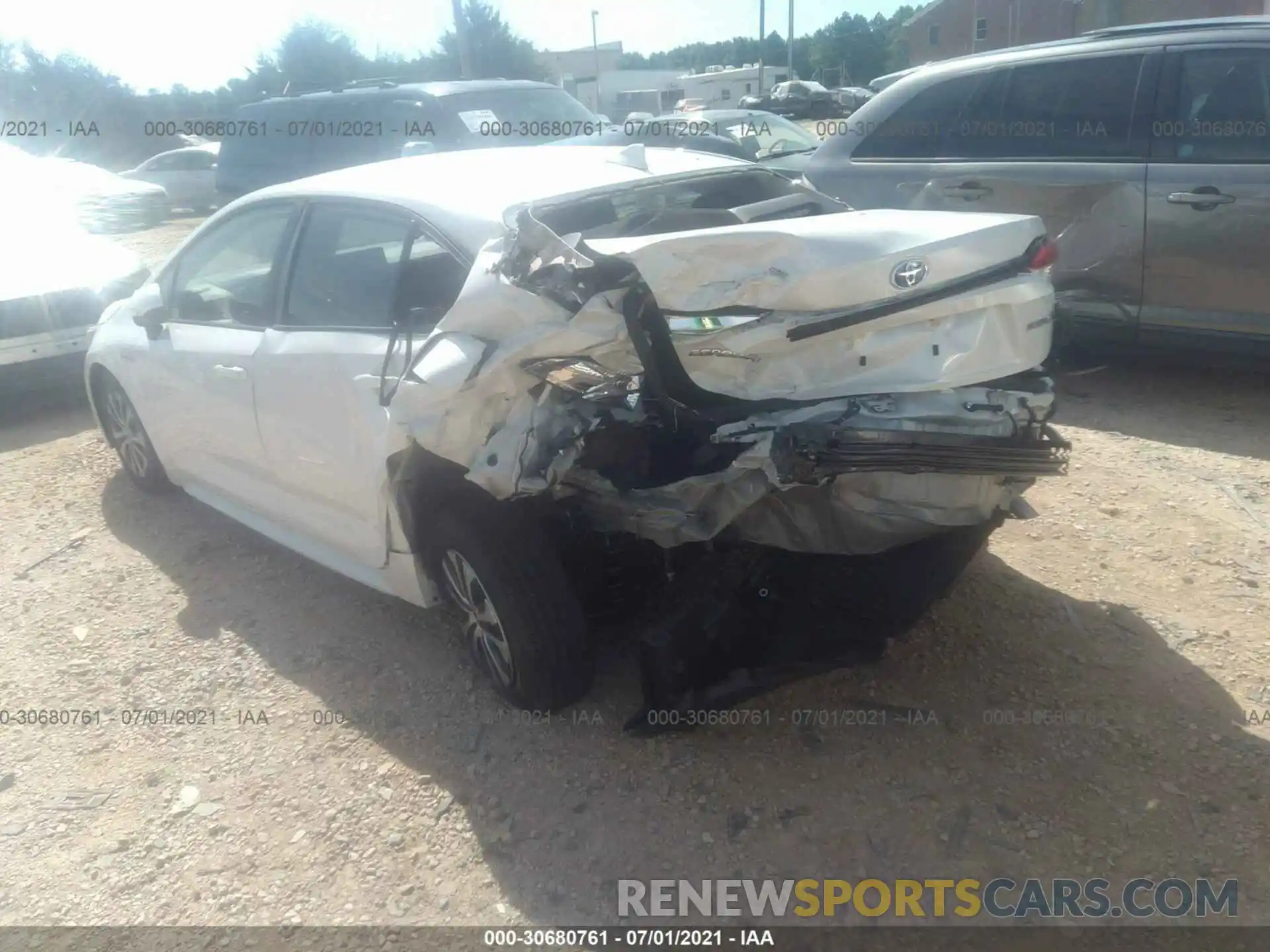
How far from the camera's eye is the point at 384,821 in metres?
2.79

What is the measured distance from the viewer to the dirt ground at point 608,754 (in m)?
2.53

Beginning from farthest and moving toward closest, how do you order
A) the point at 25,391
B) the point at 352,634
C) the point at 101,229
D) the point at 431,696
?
the point at 101,229 → the point at 25,391 → the point at 352,634 → the point at 431,696

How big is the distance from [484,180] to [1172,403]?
12.7 feet

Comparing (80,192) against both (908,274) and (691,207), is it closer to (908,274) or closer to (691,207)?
(691,207)

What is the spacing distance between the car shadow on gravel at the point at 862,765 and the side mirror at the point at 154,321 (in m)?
1.53

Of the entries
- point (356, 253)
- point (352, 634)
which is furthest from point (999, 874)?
point (356, 253)

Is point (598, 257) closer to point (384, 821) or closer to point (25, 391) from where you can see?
point (384, 821)

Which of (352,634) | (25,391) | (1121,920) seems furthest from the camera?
(25,391)

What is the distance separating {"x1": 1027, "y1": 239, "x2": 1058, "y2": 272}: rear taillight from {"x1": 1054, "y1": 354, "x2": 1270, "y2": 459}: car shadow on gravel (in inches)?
65.1

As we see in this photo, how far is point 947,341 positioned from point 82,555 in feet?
13.2

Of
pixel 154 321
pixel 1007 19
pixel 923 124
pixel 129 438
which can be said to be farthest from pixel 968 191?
pixel 1007 19

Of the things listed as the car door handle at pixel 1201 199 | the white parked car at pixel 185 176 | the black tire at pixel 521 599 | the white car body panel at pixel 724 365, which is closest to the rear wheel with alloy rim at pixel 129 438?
the white car body panel at pixel 724 365

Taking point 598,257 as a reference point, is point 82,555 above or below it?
below

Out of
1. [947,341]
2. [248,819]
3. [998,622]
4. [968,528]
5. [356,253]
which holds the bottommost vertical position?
[248,819]
